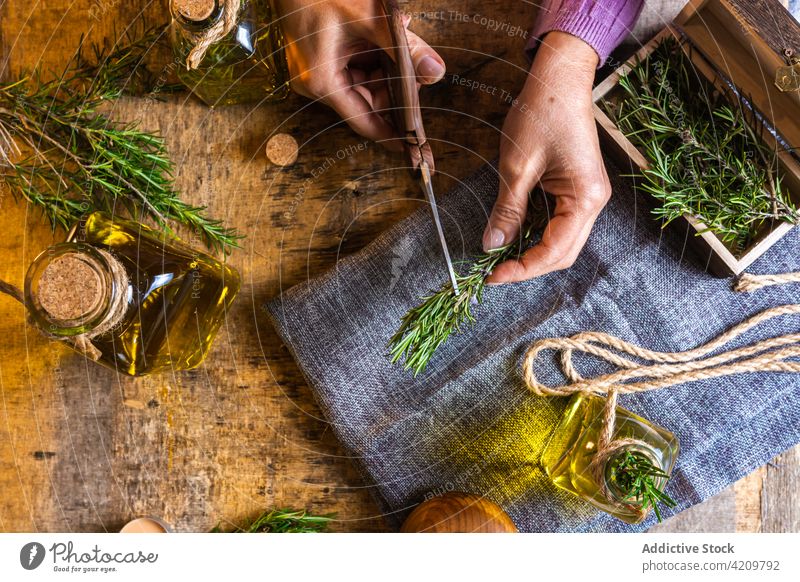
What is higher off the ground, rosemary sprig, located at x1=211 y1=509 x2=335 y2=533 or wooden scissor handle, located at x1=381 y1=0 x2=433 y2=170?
wooden scissor handle, located at x1=381 y1=0 x2=433 y2=170

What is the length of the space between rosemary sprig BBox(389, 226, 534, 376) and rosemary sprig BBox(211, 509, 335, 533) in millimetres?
231

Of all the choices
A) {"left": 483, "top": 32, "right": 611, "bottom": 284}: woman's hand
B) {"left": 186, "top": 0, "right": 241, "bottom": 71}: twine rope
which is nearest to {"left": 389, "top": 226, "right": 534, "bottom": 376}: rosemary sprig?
{"left": 483, "top": 32, "right": 611, "bottom": 284}: woman's hand

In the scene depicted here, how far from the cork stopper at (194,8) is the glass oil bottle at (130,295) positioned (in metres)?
0.23

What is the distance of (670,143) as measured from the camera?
63cm

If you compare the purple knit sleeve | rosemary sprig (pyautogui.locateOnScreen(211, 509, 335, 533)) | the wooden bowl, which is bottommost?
rosemary sprig (pyautogui.locateOnScreen(211, 509, 335, 533))

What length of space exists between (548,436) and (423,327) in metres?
0.19

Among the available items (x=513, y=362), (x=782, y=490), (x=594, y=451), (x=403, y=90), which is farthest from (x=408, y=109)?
(x=782, y=490)

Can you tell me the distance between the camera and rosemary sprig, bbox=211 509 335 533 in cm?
69

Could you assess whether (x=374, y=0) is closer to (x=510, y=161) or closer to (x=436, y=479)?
(x=510, y=161)

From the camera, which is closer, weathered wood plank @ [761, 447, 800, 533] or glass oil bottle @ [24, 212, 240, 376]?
glass oil bottle @ [24, 212, 240, 376]

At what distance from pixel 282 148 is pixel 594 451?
505 mm

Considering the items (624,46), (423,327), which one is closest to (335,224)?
(423,327)

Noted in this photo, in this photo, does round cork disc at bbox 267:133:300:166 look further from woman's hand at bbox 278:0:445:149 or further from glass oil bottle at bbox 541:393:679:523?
glass oil bottle at bbox 541:393:679:523
